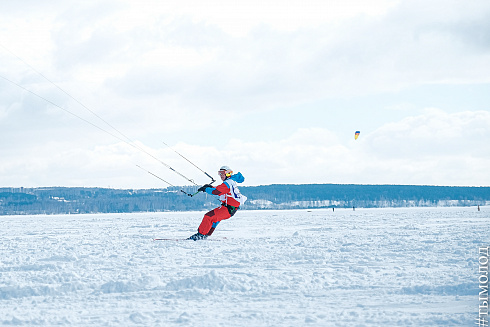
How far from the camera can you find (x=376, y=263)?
779cm

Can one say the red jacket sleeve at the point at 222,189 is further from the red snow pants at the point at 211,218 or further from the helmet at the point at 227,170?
the red snow pants at the point at 211,218

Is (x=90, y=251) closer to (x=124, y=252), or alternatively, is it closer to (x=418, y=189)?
(x=124, y=252)

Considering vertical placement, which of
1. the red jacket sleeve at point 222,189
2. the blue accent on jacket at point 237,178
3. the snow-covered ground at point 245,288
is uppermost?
the blue accent on jacket at point 237,178

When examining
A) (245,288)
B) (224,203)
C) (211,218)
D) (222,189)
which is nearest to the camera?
(245,288)

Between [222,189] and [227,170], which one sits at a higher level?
[227,170]

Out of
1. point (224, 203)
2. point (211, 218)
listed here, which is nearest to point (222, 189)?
point (224, 203)

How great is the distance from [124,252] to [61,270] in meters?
2.31

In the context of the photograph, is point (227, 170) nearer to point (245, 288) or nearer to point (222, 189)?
point (222, 189)

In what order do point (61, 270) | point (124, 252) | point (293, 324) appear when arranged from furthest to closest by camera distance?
point (124, 252) → point (61, 270) → point (293, 324)

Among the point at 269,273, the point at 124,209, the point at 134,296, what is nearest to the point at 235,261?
the point at 269,273

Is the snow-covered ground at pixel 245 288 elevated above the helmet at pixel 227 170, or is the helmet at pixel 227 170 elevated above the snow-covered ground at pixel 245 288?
the helmet at pixel 227 170

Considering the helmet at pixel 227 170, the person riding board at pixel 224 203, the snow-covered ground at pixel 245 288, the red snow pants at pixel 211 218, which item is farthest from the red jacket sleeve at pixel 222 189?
the snow-covered ground at pixel 245 288

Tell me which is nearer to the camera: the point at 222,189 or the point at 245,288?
the point at 245,288

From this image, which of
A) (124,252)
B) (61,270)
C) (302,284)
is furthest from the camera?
(124,252)
